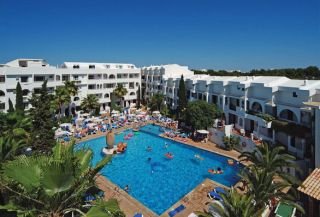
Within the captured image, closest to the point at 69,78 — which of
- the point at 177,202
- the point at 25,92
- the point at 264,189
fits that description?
the point at 25,92

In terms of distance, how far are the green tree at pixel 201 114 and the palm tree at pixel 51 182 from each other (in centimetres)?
3112

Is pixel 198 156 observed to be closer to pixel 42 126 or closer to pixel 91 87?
pixel 42 126

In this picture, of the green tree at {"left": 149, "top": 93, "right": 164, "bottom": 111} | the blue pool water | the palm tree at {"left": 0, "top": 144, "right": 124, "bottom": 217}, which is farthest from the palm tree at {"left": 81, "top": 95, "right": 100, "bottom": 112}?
the palm tree at {"left": 0, "top": 144, "right": 124, "bottom": 217}

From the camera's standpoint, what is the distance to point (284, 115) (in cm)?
3061

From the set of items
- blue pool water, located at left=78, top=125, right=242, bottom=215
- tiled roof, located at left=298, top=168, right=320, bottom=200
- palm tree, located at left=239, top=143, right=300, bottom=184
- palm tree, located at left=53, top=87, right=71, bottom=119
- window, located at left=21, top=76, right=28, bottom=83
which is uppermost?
window, located at left=21, top=76, right=28, bottom=83

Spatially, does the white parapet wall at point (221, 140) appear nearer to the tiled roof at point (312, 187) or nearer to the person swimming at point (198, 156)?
the person swimming at point (198, 156)

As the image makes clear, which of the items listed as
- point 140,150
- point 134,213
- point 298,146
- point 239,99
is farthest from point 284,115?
point 134,213

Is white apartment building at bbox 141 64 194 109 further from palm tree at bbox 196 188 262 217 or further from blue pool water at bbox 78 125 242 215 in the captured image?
palm tree at bbox 196 188 262 217

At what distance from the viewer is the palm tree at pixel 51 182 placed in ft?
20.3

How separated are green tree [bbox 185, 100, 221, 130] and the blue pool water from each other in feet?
13.7

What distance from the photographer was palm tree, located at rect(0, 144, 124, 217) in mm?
6191

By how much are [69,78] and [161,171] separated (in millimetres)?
35004

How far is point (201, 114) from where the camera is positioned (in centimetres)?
3825

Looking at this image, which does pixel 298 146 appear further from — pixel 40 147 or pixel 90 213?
pixel 40 147
